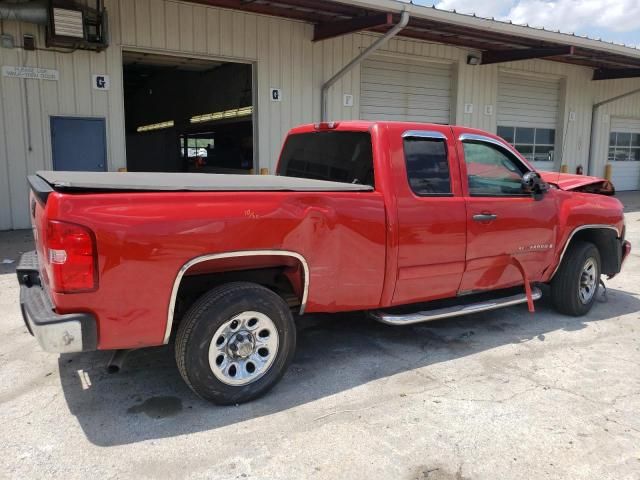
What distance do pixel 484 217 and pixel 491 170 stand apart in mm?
522

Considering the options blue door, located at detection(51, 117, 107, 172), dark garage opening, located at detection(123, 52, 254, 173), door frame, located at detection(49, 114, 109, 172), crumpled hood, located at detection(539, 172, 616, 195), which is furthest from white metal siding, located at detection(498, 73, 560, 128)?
blue door, located at detection(51, 117, 107, 172)

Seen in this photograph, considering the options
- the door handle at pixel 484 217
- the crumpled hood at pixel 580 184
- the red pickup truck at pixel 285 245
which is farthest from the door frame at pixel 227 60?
the door handle at pixel 484 217

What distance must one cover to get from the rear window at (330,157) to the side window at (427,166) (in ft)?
1.09

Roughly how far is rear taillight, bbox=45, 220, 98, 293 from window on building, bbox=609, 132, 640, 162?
21101mm

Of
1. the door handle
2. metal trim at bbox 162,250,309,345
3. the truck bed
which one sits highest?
the truck bed

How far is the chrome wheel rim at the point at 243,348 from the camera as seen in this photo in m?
3.61

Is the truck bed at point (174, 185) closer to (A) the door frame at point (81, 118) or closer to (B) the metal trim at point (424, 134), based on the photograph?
(B) the metal trim at point (424, 134)

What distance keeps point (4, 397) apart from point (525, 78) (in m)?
16.9

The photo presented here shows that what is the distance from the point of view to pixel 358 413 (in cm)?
366

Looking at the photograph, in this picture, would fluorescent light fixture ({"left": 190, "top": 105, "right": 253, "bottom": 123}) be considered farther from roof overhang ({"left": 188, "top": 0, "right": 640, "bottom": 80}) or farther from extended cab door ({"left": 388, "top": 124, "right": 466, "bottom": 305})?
extended cab door ({"left": 388, "top": 124, "right": 466, "bottom": 305})

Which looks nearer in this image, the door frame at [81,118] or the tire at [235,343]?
the tire at [235,343]

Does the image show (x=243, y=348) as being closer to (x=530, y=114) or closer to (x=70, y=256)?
(x=70, y=256)

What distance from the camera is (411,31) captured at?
527 inches

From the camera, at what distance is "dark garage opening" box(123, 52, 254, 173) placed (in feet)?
52.4
